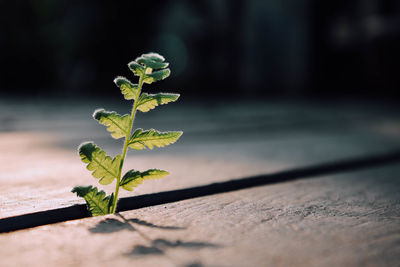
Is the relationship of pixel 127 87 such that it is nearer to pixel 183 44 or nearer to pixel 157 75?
pixel 157 75

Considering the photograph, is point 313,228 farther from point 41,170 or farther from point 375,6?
point 375,6

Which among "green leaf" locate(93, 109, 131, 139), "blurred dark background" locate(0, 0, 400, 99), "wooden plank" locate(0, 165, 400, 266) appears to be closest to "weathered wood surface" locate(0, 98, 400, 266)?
"wooden plank" locate(0, 165, 400, 266)

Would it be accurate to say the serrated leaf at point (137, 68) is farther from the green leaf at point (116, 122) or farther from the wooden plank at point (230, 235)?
the wooden plank at point (230, 235)

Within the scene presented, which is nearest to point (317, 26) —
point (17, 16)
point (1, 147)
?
point (17, 16)

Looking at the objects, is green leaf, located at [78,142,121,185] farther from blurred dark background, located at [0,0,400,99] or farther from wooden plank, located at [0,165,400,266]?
blurred dark background, located at [0,0,400,99]

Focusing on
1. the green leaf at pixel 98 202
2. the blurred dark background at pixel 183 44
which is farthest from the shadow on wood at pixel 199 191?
the blurred dark background at pixel 183 44

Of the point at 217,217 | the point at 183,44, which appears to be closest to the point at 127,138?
the point at 217,217
